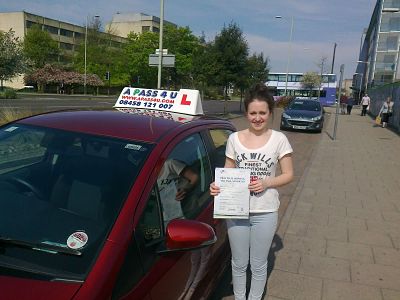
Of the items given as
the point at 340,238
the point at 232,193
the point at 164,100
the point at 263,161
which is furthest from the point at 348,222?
the point at 232,193

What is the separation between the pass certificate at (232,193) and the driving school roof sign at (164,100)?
1.20m

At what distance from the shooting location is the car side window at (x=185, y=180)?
2279 mm

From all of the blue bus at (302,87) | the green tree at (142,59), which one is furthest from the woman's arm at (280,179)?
the green tree at (142,59)

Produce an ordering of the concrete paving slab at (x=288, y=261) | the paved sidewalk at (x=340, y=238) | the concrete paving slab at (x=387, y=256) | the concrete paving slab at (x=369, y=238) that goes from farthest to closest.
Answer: the concrete paving slab at (x=369, y=238)
the concrete paving slab at (x=387, y=256)
the concrete paving slab at (x=288, y=261)
the paved sidewalk at (x=340, y=238)

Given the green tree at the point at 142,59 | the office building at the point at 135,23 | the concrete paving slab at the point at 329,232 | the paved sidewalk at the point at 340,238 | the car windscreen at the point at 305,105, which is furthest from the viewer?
the office building at the point at 135,23

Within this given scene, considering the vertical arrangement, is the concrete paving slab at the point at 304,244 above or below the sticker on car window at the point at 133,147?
below

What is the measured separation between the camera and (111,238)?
1804 millimetres

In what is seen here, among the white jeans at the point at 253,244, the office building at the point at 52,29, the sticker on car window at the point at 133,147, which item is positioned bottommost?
the white jeans at the point at 253,244

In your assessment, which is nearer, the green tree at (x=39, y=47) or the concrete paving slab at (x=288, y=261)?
the concrete paving slab at (x=288, y=261)

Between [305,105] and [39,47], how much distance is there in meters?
47.4

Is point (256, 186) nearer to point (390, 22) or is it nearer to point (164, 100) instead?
point (164, 100)

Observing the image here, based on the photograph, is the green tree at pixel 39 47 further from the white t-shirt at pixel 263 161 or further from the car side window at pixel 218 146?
the white t-shirt at pixel 263 161

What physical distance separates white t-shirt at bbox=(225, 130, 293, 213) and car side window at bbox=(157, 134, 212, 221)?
1.06ft

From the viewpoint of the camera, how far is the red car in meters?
1.70
